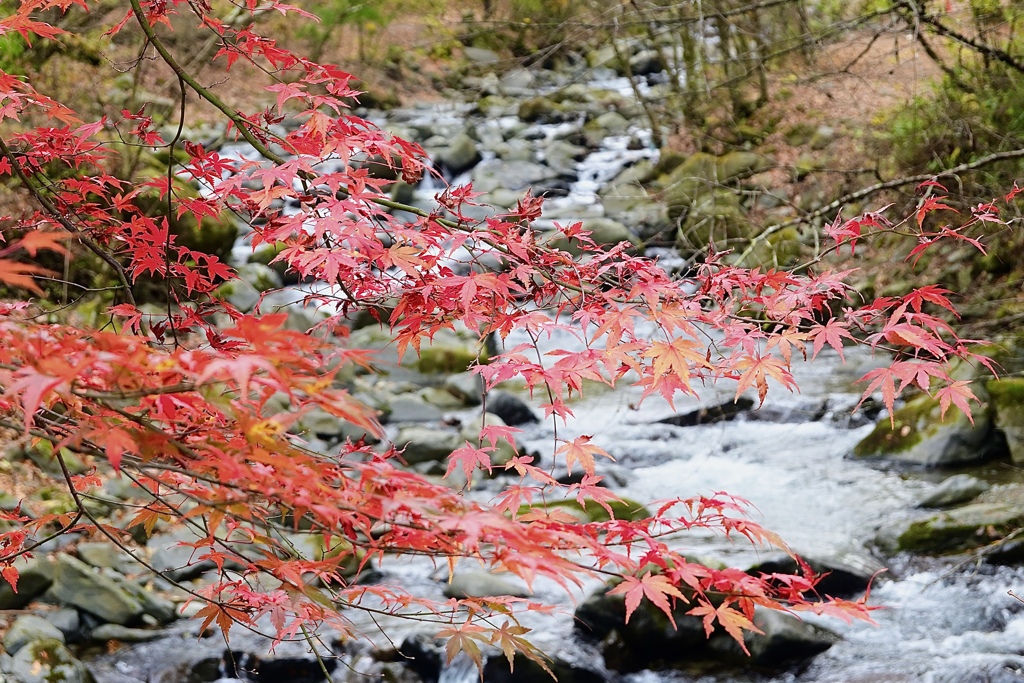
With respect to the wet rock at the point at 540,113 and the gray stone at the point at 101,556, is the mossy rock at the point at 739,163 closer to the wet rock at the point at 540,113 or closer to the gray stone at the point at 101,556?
the wet rock at the point at 540,113

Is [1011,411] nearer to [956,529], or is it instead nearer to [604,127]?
[956,529]

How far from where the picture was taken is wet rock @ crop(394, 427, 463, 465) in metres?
6.71

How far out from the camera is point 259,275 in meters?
9.42

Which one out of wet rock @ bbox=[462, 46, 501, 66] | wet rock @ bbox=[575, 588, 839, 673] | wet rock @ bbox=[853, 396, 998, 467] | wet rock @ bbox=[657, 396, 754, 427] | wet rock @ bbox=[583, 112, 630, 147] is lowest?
wet rock @ bbox=[575, 588, 839, 673]

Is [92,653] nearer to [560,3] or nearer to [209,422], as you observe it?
[209,422]

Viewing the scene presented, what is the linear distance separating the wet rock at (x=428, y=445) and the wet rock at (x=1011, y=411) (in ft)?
13.7

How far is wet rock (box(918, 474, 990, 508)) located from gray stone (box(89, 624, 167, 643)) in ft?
16.4

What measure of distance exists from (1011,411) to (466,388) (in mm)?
4805

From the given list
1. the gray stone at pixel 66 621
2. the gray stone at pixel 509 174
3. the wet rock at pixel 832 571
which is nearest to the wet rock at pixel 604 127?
the gray stone at pixel 509 174

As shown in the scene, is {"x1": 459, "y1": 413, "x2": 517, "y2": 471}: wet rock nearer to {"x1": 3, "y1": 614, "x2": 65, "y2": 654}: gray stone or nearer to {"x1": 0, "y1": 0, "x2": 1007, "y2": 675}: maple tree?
{"x1": 3, "y1": 614, "x2": 65, "y2": 654}: gray stone

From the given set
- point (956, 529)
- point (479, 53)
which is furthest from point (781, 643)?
point (479, 53)

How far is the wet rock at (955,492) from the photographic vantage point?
214 inches

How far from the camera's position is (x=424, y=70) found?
18.9m

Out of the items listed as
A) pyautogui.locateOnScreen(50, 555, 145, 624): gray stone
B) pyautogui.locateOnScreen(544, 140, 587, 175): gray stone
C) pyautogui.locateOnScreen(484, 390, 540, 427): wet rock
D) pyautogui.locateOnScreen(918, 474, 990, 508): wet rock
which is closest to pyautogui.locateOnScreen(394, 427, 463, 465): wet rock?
pyautogui.locateOnScreen(484, 390, 540, 427): wet rock
